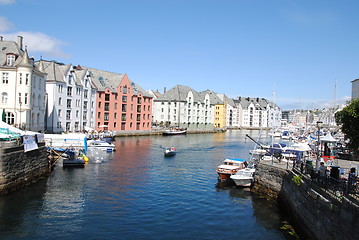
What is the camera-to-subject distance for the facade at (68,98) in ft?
244

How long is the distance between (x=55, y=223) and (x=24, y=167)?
1153 centimetres

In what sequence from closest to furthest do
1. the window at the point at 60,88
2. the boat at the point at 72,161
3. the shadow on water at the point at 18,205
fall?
the shadow on water at the point at 18,205
the boat at the point at 72,161
the window at the point at 60,88

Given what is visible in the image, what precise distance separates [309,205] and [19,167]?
1039 inches

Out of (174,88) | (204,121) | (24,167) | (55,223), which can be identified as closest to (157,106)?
(174,88)

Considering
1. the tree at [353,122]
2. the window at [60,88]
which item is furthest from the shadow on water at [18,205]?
the window at [60,88]

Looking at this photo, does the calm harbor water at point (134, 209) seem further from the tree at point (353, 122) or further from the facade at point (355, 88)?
the facade at point (355, 88)

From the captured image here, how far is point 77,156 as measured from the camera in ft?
156

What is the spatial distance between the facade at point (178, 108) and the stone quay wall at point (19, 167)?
97.9 meters

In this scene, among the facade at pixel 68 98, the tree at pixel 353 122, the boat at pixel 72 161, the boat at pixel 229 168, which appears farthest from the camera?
the facade at pixel 68 98

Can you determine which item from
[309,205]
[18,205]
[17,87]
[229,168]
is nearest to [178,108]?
[17,87]

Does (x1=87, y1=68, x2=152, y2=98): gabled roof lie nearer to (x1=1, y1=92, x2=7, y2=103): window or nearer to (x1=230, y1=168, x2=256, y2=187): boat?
(x1=1, y1=92, x2=7, y2=103): window

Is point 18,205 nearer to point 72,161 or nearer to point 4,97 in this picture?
point 72,161

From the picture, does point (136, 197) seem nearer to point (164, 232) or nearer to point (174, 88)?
point (164, 232)

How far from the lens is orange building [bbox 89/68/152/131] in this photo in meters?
97.5
